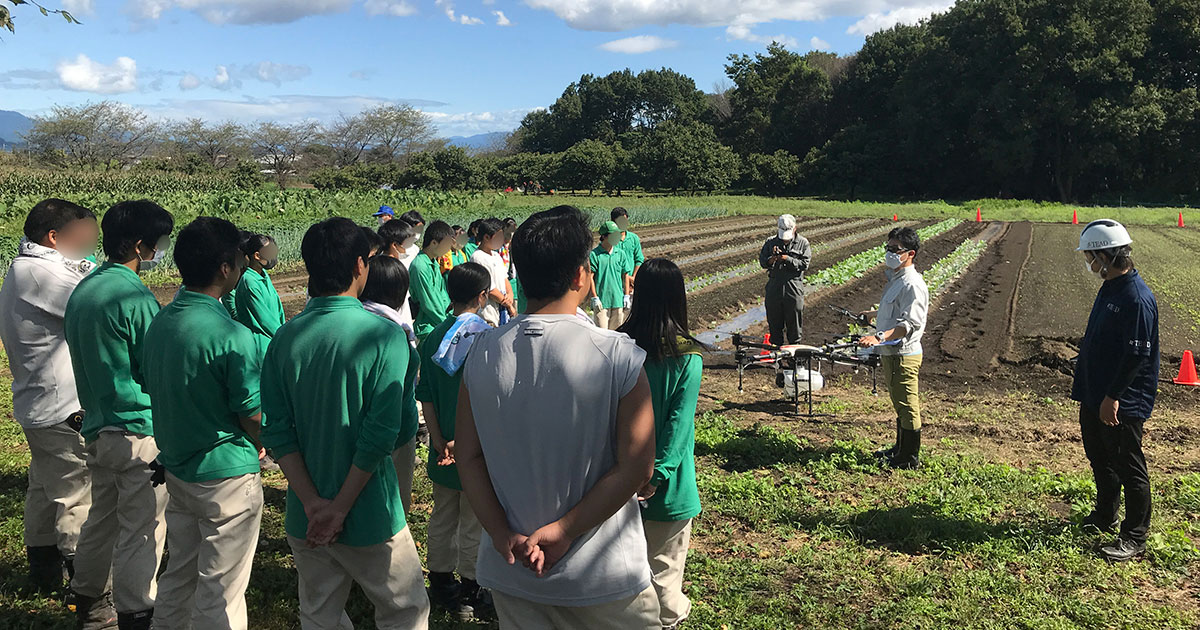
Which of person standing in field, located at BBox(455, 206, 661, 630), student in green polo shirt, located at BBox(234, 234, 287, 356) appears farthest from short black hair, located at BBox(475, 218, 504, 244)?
person standing in field, located at BBox(455, 206, 661, 630)

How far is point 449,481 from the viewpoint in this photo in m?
4.16

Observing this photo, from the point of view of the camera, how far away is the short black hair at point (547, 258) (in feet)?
7.24

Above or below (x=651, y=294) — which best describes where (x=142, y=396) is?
below

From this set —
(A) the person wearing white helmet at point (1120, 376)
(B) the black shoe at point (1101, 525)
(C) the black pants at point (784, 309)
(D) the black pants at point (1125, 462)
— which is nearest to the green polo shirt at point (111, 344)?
(A) the person wearing white helmet at point (1120, 376)

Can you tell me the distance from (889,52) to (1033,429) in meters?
63.2

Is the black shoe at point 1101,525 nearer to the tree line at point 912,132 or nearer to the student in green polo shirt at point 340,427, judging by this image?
the student in green polo shirt at point 340,427

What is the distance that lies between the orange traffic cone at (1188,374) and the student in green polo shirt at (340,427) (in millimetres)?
9623

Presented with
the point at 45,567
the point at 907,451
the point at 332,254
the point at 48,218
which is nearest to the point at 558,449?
the point at 332,254

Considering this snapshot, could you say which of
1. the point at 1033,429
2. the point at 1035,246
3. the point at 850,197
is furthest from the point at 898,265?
the point at 850,197

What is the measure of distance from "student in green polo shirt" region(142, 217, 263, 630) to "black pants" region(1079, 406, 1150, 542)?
15.3 feet

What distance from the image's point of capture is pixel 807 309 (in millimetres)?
14680

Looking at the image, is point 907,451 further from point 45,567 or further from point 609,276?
point 45,567

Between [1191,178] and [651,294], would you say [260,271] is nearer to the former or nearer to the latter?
[651,294]

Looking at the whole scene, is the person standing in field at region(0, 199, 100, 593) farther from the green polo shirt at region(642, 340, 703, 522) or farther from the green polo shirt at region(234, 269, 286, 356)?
the green polo shirt at region(642, 340, 703, 522)
